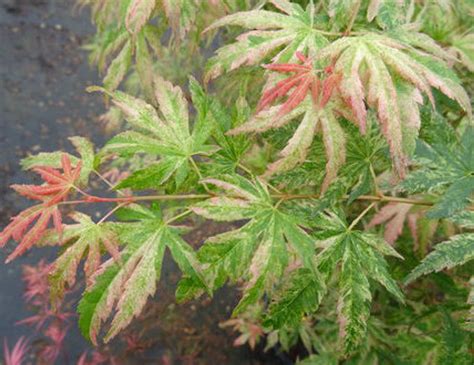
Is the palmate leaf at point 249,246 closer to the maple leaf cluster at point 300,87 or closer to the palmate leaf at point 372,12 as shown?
the maple leaf cluster at point 300,87

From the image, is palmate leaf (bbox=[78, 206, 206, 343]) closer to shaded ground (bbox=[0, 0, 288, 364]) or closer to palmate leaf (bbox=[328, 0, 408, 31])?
palmate leaf (bbox=[328, 0, 408, 31])

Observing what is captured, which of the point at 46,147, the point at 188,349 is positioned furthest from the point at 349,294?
the point at 46,147

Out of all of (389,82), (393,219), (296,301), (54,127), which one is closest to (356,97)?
(389,82)

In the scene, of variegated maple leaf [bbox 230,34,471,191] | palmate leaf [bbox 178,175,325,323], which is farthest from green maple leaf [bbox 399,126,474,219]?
palmate leaf [bbox 178,175,325,323]

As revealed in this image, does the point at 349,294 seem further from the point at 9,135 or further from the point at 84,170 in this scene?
the point at 9,135

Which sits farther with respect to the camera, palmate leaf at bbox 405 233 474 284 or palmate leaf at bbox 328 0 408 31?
palmate leaf at bbox 328 0 408 31

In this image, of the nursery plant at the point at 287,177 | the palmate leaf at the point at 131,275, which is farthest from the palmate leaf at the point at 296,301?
the palmate leaf at the point at 131,275
